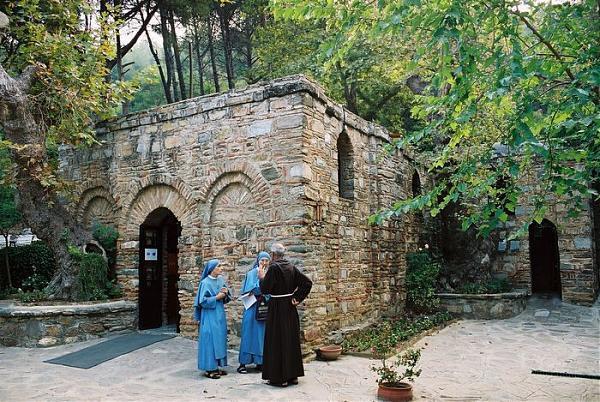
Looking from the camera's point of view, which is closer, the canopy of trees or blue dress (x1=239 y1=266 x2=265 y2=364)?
the canopy of trees

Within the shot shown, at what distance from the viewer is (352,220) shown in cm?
895

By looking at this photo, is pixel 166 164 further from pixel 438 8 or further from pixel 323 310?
pixel 438 8

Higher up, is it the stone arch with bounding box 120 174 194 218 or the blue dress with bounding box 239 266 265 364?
the stone arch with bounding box 120 174 194 218

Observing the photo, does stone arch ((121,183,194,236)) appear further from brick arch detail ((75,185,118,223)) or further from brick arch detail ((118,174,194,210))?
brick arch detail ((75,185,118,223))

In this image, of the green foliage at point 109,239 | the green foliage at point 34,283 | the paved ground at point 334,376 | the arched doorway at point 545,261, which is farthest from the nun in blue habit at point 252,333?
the arched doorway at point 545,261

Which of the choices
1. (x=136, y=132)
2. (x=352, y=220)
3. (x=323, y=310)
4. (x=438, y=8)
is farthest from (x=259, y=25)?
(x=438, y=8)

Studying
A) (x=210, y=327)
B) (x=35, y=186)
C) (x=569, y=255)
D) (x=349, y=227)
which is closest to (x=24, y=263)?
(x=35, y=186)

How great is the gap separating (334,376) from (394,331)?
2.93m

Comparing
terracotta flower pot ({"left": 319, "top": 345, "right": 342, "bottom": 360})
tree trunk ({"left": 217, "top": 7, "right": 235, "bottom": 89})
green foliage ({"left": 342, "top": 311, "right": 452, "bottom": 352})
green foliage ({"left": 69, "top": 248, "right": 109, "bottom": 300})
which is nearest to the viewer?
terracotta flower pot ({"left": 319, "top": 345, "right": 342, "bottom": 360})

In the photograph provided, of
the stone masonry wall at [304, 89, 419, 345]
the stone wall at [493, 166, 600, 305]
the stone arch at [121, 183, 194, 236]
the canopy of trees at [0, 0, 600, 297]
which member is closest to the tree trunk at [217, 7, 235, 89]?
the canopy of trees at [0, 0, 600, 297]

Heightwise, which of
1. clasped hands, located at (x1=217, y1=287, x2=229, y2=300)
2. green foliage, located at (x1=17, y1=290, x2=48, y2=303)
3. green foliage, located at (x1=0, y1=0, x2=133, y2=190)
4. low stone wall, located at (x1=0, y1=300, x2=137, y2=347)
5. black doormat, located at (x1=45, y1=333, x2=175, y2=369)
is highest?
green foliage, located at (x1=0, y1=0, x2=133, y2=190)

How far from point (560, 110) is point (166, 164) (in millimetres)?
6438

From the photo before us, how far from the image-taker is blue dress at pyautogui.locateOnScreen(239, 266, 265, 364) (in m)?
6.57

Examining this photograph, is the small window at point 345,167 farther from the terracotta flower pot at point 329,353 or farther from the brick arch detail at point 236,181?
the terracotta flower pot at point 329,353
